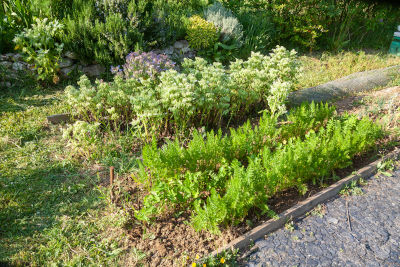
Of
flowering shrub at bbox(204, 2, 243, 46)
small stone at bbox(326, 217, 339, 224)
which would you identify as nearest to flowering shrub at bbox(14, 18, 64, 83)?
flowering shrub at bbox(204, 2, 243, 46)

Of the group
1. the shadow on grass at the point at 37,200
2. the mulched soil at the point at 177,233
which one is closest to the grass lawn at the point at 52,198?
the shadow on grass at the point at 37,200

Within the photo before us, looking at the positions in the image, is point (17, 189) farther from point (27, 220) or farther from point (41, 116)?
point (41, 116)

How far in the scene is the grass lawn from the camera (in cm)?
247

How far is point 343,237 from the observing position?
2.72 meters

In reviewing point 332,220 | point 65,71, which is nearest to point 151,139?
point 332,220

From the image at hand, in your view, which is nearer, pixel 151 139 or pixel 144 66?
pixel 151 139

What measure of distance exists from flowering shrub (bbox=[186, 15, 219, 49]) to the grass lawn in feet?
9.54

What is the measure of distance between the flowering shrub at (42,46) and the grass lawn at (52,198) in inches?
26.4

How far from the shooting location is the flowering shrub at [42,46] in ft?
15.7

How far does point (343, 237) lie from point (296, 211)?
440 mm

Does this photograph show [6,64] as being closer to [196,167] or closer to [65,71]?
[65,71]

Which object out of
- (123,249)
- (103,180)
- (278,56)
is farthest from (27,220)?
(278,56)

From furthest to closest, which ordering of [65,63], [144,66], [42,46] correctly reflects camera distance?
1. [65,63]
2. [42,46]
3. [144,66]

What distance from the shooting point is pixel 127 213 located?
2.73 meters
